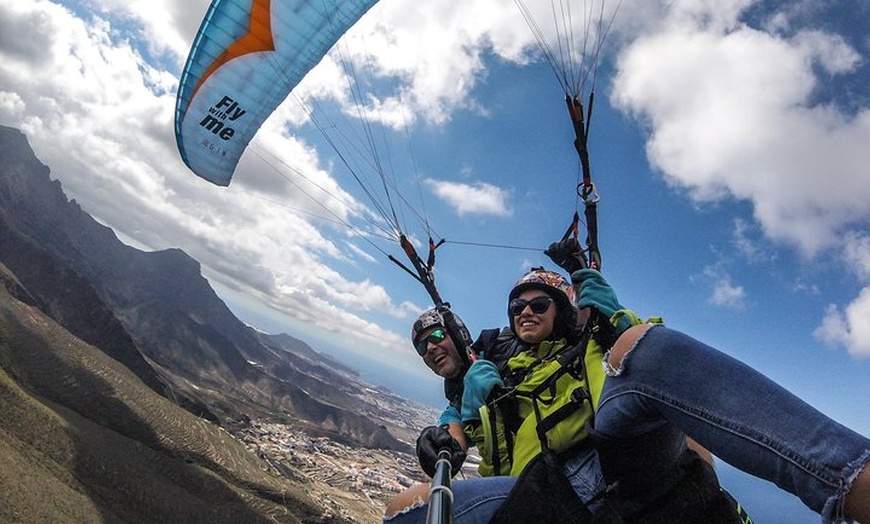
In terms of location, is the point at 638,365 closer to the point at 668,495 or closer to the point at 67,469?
the point at 668,495

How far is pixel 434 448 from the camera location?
3.92m

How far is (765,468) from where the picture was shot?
214cm

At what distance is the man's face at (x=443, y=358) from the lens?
20.8 ft

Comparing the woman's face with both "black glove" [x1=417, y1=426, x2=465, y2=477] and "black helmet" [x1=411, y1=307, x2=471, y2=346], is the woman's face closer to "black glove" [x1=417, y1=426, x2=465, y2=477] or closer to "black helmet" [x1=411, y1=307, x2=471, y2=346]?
"black glove" [x1=417, y1=426, x2=465, y2=477]

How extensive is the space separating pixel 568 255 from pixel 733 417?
10.8ft

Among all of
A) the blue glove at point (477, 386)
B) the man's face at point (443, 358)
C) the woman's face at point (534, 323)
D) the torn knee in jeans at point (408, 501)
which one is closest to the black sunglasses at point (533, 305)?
the woman's face at point (534, 323)

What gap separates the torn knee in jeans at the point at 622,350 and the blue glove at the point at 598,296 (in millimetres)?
619

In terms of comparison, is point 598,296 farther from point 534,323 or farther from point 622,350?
point 534,323

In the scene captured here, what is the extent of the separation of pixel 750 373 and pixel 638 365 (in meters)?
0.52

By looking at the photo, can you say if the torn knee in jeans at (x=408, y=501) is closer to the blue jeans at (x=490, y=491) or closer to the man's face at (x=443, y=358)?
the blue jeans at (x=490, y=491)

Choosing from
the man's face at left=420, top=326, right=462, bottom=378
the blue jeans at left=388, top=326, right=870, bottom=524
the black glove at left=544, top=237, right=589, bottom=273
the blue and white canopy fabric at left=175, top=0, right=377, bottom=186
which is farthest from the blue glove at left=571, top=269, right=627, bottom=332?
the blue and white canopy fabric at left=175, top=0, right=377, bottom=186

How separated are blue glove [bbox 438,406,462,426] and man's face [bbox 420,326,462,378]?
1233mm

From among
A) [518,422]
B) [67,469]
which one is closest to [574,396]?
[518,422]

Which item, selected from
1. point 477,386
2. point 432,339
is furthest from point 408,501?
point 432,339
